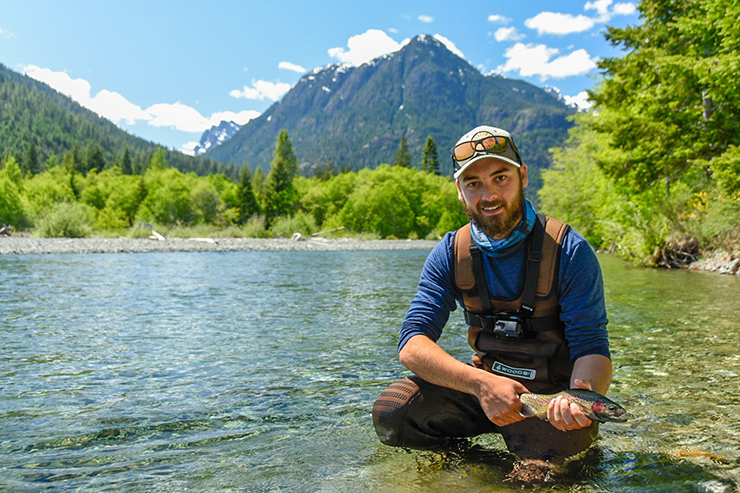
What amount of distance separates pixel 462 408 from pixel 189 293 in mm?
Answer: 10790

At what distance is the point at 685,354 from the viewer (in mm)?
5844

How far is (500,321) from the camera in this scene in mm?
2996

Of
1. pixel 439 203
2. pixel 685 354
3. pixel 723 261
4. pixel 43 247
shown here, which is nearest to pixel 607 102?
pixel 723 261

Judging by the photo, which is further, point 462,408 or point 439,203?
point 439,203

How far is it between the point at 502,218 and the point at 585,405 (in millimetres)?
1086

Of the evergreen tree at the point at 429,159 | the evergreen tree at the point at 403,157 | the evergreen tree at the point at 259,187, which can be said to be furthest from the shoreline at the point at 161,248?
the evergreen tree at the point at 403,157

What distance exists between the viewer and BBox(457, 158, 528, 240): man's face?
9.55 feet

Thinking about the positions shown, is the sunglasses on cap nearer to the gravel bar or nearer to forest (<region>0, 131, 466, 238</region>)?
the gravel bar

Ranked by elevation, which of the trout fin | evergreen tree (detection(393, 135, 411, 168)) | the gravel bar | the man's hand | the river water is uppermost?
evergreen tree (detection(393, 135, 411, 168))

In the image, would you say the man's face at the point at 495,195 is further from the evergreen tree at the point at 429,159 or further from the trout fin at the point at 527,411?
the evergreen tree at the point at 429,159

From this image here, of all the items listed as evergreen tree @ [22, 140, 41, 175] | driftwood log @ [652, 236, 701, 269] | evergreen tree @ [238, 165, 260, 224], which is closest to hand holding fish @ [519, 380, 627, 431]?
driftwood log @ [652, 236, 701, 269]

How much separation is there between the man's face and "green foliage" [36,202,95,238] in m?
48.4

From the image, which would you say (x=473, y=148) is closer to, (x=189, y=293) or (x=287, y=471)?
(x=287, y=471)

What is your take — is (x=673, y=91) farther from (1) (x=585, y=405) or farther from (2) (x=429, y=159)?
(2) (x=429, y=159)
